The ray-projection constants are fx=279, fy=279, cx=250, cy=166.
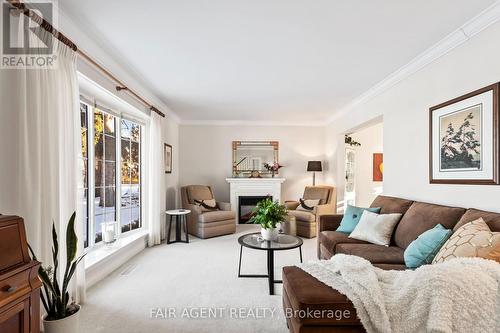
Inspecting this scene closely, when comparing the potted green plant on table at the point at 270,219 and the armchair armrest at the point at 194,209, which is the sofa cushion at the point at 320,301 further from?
the armchair armrest at the point at 194,209

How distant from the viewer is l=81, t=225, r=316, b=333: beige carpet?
2.26m

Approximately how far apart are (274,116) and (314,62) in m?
3.05

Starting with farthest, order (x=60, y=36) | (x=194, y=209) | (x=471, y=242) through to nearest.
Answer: (x=194, y=209)
(x=60, y=36)
(x=471, y=242)

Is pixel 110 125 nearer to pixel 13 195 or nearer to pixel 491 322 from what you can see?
pixel 13 195

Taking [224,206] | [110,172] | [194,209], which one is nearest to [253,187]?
[224,206]

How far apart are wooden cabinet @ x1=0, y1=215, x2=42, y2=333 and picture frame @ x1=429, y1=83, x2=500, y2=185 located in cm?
320

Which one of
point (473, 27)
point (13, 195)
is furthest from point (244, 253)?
point (473, 27)

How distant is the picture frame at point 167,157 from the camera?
5.44 m

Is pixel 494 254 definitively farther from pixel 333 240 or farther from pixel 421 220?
pixel 333 240

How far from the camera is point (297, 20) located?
7.66 ft

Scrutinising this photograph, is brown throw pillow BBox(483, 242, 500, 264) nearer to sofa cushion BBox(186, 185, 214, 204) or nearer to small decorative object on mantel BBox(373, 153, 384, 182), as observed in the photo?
sofa cushion BBox(186, 185, 214, 204)

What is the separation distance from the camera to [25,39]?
6.18 feet

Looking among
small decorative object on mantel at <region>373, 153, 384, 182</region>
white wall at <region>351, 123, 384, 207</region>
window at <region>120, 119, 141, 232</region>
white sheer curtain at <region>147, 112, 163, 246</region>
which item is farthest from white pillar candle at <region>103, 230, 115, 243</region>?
small decorative object on mantel at <region>373, 153, 384, 182</region>

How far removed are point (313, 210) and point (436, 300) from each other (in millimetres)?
4176
